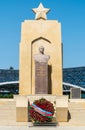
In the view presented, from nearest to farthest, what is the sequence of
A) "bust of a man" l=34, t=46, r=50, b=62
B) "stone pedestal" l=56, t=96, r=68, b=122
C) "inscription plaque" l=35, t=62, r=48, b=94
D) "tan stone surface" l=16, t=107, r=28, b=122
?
1. "tan stone surface" l=16, t=107, r=28, b=122
2. "stone pedestal" l=56, t=96, r=68, b=122
3. "bust of a man" l=34, t=46, r=50, b=62
4. "inscription plaque" l=35, t=62, r=48, b=94

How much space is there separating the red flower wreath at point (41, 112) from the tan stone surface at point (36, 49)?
20.4ft

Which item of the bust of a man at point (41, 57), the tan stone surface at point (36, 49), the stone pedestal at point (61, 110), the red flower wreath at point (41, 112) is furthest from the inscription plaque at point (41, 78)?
the red flower wreath at point (41, 112)

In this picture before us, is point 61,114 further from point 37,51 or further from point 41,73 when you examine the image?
point 37,51

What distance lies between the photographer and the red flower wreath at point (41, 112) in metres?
19.3

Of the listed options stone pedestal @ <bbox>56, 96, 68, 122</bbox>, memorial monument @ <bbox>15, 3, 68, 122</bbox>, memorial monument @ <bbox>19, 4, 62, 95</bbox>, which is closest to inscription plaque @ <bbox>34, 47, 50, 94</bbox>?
memorial monument @ <bbox>15, 3, 68, 122</bbox>

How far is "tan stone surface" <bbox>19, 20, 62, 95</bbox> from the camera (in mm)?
26203

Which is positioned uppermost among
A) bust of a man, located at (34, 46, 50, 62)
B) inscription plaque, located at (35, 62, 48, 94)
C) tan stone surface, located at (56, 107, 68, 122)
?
bust of a man, located at (34, 46, 50, 62)

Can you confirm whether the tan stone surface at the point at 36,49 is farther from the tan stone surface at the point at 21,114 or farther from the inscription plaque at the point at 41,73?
the tan stone surface at the point at 21,114

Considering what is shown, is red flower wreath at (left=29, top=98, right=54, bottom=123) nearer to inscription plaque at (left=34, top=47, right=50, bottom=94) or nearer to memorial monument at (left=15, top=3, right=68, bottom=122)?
inscription plaque at (left=34, top=47, right=50, bottom=94)

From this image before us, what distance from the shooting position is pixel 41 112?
19.4m

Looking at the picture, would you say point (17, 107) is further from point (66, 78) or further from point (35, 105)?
point (66, 78)

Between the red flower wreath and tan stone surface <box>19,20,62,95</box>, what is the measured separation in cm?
621

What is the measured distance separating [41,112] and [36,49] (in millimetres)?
7999

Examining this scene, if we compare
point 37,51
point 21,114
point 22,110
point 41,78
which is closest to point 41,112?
point 21,114
